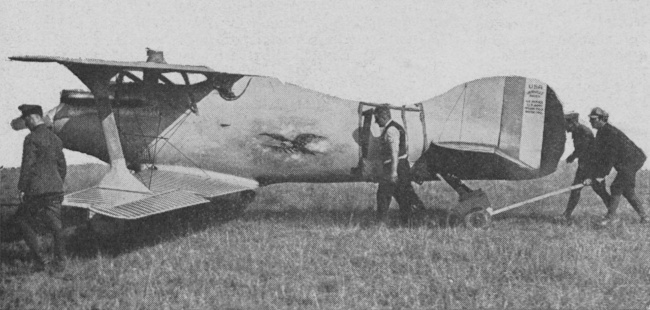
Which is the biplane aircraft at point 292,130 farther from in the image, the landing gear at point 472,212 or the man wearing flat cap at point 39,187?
the man wearing flat cap at point 39,187

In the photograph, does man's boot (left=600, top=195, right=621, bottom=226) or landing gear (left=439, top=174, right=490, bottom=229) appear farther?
man's boot (left=600, top=195, right=621, bottom=226)

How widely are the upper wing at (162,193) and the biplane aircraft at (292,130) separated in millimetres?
49

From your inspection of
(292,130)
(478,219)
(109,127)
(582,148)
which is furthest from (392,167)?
(109,127)

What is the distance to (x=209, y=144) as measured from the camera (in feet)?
31.4

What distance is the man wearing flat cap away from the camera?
693 cm

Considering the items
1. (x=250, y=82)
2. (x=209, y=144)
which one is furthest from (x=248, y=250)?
(x=250, y=82)

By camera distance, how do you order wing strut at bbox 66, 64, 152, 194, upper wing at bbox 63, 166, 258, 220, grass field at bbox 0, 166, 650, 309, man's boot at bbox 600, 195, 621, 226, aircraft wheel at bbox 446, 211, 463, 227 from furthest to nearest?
man's boot at bbox 600, 195, 621, 226
aircraft wheel at bbox 446, 211, 463, 227
wing strut at bbox 66, 64, 152, 194
upper wing at bbox 63, 166, 258, 220
grass field at bbox 0, 166, 650, 309

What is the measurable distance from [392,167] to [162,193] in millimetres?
3294

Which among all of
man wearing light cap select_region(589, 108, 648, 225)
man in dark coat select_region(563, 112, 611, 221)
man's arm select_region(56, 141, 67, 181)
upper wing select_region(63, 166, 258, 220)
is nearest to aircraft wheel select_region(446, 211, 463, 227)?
man in dark coat select_region(563, 112, 611, 221)

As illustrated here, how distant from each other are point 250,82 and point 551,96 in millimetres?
4746

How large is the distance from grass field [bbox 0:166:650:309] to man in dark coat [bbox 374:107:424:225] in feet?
1.11

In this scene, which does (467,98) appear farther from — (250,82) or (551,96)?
(250,82)

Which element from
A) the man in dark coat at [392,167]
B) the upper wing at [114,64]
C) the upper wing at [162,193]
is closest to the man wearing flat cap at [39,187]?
the upper wing at [162,193]

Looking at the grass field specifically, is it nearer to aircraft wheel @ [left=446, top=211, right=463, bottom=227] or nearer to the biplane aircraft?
aircraft wheel @ [left=446, top=211, right=463, bottom=227]
